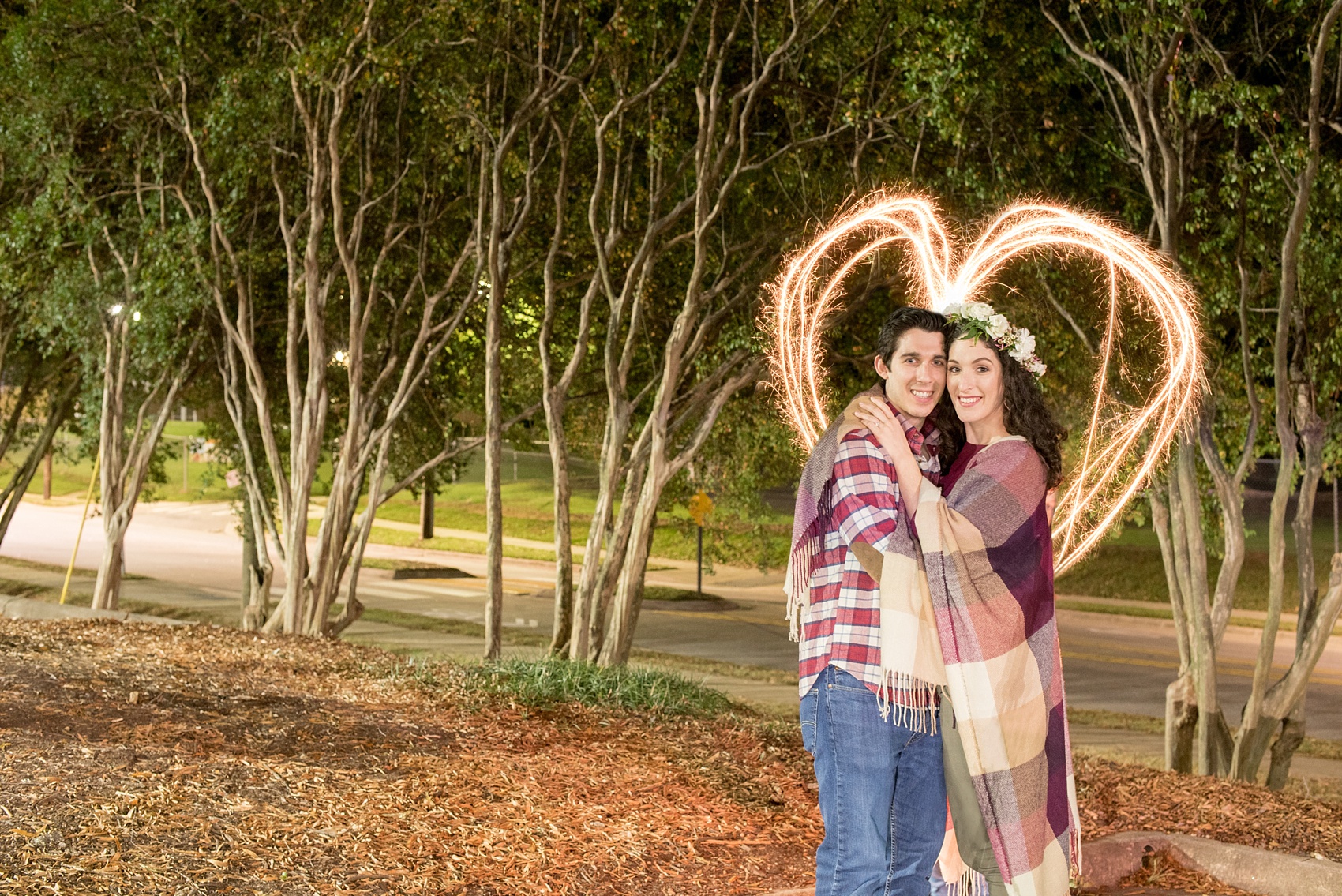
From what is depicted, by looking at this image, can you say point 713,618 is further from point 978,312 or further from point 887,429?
point 887,429

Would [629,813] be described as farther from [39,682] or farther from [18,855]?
[39,682]

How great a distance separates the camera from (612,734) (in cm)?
710

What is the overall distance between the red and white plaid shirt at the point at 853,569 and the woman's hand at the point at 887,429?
1.1 inches

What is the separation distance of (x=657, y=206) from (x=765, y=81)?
1.45 metres

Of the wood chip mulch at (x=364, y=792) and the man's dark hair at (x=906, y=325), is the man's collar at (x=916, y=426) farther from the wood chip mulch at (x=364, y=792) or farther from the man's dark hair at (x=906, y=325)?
the wood chip mulch at (x=364, y=792)

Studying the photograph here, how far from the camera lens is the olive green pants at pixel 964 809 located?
11.5 feet

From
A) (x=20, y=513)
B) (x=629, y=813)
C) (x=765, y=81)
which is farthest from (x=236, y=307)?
(x=20, y=513)

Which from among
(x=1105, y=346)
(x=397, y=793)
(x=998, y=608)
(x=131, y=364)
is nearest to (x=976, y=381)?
(x=998, y=608)

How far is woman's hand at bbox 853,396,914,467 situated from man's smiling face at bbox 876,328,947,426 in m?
0.12

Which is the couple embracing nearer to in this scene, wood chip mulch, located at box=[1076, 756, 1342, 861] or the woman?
the woman

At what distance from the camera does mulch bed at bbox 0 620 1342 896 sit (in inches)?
182

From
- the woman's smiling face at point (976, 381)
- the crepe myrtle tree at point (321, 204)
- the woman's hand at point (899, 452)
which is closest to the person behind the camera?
the woman's hand at point (899, 452)

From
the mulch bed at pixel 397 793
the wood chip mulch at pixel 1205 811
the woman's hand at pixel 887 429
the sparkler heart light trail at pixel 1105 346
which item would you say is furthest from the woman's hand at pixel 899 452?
the wood chip mulch at pixel 1205 811

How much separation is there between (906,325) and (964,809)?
1.38 meters
